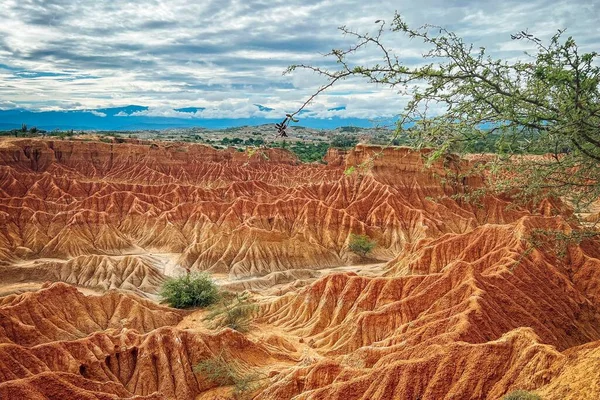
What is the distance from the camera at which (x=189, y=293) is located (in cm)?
5419

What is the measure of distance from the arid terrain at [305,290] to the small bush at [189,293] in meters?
2.32

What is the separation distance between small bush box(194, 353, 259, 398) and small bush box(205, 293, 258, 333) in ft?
32.5

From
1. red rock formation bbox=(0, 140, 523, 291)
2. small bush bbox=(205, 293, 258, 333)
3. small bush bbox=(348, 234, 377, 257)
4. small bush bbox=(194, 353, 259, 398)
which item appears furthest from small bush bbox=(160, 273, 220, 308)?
small bush bbox=(348, 234, 377, 257)

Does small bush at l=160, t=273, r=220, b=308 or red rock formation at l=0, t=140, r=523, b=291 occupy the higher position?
red rock formation at l=0, t=140, r=523, b=291

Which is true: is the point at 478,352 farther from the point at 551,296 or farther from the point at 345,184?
the point at 345,184

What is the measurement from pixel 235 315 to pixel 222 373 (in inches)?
520

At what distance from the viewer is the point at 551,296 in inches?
1431

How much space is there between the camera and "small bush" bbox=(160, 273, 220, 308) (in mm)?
53688

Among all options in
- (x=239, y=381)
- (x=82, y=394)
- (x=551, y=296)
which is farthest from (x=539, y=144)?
(x=551, y=296)

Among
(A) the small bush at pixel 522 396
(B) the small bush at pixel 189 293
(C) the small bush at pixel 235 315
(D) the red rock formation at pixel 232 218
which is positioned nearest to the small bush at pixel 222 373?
(C) the small bush at pixel 235 315

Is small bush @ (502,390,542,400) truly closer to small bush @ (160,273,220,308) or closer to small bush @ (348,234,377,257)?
small bush @ (160,273,220,308)

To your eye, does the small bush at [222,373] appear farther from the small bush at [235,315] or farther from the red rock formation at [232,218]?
the red rock formation at [232,218]

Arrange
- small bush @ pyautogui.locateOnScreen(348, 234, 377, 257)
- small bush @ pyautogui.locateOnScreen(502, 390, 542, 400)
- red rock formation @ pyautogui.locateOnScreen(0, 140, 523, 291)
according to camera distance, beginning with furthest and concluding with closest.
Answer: small bush @ pyautogui.locateOnScreen(348, 234, 377, 257), red rock formation @ pyautogui.locateOnScreen(0, 140, 523, 291), small bush @ pyautogui.locateOnScreen(502, 390, 542, 400)

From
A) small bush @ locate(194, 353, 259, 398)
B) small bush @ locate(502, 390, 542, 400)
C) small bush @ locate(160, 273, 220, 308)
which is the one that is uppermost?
small bush @ locate(502, 390, 542, 400)
